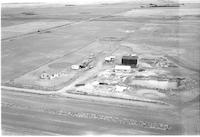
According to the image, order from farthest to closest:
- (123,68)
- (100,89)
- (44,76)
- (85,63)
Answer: (85,63) → (123,68) → (44,76) → (100,89)

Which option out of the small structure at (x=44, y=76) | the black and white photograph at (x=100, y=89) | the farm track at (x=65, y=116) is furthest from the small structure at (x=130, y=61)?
the farm track at (x=65, y=116)

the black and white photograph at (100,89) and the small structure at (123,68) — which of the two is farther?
the small structure at (123,68)

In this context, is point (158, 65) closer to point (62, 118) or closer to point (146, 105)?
point (146, 105)

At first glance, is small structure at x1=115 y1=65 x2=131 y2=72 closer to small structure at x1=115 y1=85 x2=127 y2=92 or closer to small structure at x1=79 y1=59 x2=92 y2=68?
small structure at x1=79 y1=59 x2=92 y2=68

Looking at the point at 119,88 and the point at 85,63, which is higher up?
the point at 85,63

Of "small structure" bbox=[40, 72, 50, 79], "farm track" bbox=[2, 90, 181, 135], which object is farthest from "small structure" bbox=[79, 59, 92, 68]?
"farm track" bbox=[2, 90, 181, 135]

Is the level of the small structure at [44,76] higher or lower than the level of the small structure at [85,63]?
lower

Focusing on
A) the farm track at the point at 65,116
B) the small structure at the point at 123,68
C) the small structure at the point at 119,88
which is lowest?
the farm track at the point at 65,116

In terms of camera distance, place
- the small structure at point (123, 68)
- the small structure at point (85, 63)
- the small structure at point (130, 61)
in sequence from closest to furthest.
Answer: the small structure at point (123, 68)
the small structure at point (130, 61)
the small structure at point (85, 63)

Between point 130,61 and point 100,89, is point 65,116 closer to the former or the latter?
point 100,89

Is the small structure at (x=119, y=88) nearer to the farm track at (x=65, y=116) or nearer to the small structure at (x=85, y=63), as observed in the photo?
the farm track at (x=65, y=116)

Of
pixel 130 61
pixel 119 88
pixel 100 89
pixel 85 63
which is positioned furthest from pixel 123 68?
pixel 100 89
